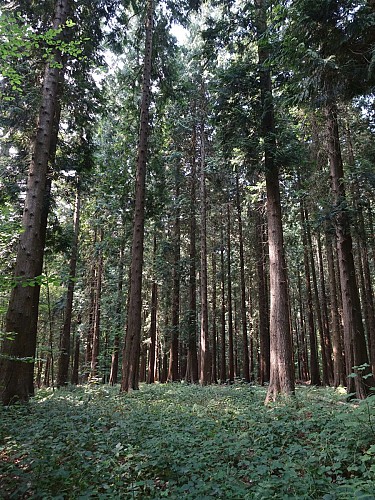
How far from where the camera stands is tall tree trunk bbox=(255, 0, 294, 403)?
890cm

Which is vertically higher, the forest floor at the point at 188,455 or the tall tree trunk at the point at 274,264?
the tall tree trunk at the point at 274,264

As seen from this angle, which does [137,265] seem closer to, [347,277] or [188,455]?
[347,277]

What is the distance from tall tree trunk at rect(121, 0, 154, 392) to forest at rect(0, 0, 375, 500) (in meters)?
0.07

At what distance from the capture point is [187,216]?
21.4 m

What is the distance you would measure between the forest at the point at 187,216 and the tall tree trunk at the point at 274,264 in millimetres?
55

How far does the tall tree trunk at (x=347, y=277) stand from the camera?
9930mm

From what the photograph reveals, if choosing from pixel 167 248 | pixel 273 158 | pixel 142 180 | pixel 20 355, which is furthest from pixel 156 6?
pixel 20 355

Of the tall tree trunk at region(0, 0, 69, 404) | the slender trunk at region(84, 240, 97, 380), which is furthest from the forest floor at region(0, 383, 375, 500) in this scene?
the slender trunk at region(84, 240, 97, 380)

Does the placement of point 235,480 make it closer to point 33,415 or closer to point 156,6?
point 33,415

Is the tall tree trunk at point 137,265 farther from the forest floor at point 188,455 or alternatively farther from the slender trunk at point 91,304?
the slender trunk at point 91,304

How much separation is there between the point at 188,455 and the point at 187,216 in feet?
57.8

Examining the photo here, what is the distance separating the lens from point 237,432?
582cm

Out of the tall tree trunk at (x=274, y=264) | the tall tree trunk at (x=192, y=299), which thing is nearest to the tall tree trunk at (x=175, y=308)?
the tall tree trunk at (x=192, y=299)

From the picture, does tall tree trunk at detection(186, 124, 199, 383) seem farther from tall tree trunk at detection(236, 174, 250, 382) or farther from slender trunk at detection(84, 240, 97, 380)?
slender trunk at detection(84, 240, 97, 380)
